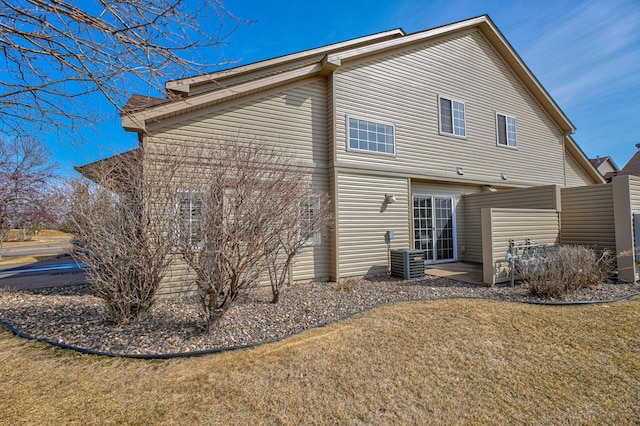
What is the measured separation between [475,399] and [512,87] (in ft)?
45.6

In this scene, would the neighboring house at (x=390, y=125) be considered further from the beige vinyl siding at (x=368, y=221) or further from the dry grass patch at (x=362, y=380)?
the dry grass patch at (x=362, y=380)

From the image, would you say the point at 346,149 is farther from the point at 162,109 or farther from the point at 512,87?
the point at 512,87

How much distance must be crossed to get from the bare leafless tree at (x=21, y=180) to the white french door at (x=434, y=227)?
46.5 ft

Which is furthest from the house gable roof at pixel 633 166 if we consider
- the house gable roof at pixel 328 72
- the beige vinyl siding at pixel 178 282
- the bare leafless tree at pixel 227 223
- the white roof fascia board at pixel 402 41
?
the beige vinyl siding at pixel 178 282

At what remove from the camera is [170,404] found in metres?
2.79

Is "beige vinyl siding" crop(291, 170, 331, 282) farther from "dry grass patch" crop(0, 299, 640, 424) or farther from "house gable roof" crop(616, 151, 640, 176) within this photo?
"house gable roof" crop(616, 151, 640, 176)

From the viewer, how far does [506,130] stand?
12.1 metres

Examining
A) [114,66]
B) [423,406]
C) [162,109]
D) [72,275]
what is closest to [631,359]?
[423,406]

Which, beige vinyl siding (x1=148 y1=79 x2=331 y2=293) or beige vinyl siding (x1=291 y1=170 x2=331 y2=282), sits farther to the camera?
beige vinyl siding (x1=291 y1=170 x2=331 y2=282)

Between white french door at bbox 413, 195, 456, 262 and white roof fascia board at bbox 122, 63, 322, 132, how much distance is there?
5.52m

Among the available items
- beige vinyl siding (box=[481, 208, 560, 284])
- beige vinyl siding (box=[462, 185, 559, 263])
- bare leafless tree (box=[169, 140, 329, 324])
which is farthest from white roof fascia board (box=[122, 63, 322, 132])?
beige vinyl siding (box=[462, 185, 559, 263])

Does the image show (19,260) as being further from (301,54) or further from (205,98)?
(301,54)

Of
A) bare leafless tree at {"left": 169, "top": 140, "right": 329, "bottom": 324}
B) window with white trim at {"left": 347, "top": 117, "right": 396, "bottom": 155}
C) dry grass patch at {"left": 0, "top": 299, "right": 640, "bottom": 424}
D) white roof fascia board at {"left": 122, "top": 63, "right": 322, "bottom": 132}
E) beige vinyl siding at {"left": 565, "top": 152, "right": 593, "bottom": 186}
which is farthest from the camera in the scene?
beige vinyl siding at {"left": 565, "top": 152, "right": 593, "bottom": 186}

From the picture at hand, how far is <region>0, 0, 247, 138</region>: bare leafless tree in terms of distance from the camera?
297 centimetres
